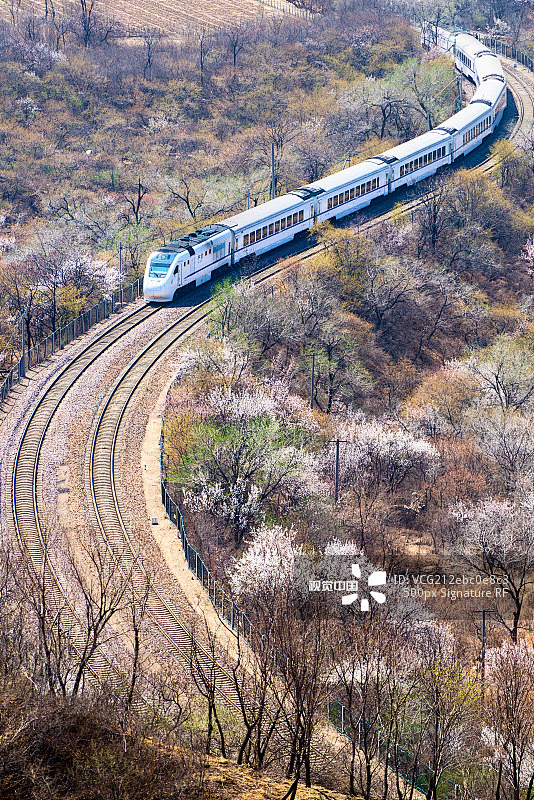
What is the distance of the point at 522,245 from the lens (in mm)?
84375

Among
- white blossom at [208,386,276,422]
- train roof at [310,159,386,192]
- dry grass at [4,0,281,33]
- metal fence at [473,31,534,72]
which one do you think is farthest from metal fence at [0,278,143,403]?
metal fence at [473,31,534,72]

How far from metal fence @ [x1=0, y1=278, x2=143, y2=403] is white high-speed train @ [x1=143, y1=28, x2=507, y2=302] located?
3089 millimetres

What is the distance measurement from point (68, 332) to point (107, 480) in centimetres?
1747

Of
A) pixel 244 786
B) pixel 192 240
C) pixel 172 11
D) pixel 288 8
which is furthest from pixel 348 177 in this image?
pixel 288 8

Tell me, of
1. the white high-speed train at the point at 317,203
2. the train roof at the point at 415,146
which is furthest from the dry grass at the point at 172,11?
the train roof at the point at 415,146

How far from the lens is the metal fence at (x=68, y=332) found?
193 feet

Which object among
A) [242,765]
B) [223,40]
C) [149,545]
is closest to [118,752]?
[242,765]

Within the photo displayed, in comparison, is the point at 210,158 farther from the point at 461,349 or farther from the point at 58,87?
the point at 461,349

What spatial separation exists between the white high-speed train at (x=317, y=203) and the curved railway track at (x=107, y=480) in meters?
2.59

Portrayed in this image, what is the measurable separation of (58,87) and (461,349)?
60.0 metres

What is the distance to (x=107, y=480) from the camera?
1949 inches

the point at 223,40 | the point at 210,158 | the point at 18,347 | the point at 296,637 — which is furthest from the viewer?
the point at 223,40

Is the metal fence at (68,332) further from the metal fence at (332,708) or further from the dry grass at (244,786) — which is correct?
the dry grass at (244,786)

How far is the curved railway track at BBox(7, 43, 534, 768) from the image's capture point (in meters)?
40.0
